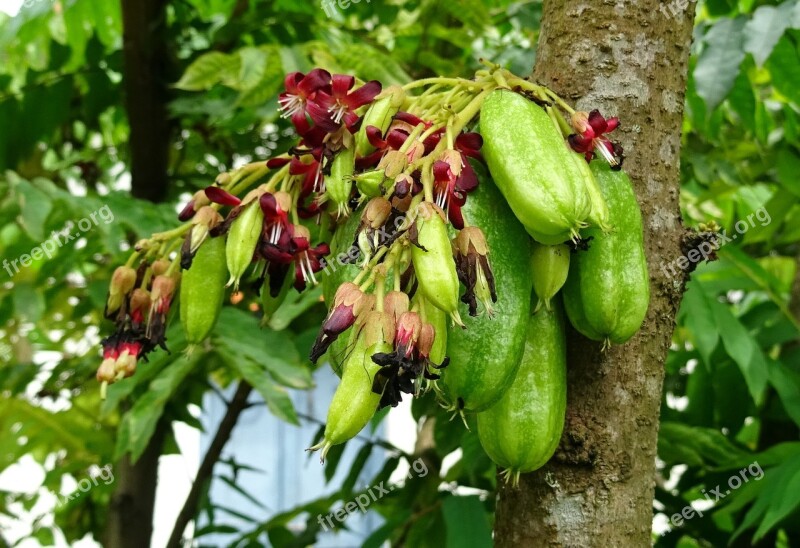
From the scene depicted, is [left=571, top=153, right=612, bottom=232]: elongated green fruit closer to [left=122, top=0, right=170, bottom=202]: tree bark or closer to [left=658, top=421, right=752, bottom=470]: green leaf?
[left=658, top=421, right=752, bottom=470]: green leaf

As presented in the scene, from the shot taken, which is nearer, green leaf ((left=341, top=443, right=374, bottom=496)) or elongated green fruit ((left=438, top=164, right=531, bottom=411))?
elongated green fruit ((left=438, top=164, right=531, bottom=411))

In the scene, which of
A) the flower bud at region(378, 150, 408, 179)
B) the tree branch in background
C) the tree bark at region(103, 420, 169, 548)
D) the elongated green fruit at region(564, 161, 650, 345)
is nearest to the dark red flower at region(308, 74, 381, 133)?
the flower bud at region(378, 150, 408, 179)

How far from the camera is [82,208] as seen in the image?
136cm

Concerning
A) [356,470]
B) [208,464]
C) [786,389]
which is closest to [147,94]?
[208,464]

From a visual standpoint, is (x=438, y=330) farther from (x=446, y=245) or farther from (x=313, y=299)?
(x=313, y=299)

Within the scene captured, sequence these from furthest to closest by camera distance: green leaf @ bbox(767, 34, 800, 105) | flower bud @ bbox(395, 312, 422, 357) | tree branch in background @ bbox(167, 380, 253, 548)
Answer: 1. tree branch in background @ bbox(167, 380, 253, 548)
2. green leaf @ bbox(767, 34, 800, 105)
3. flower bud @ bbox(395, 312, 422, 357)

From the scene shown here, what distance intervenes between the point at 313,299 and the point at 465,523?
1.36 feet

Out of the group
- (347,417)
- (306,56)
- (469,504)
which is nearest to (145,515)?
(469,504)

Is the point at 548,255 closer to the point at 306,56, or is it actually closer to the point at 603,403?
the point at 603,403

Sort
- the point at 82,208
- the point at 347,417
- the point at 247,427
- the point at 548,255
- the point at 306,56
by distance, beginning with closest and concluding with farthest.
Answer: the point at 347,417 < the point at 548,255 < the point at 82,208 < the point at 306,56 < the point at 247,427

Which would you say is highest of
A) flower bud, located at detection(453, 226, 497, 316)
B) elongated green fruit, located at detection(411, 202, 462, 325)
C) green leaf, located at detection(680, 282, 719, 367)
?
elongated green fruit, located at detection(411, 202, 462, 325)

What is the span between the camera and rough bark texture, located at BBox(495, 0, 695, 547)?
742 mm

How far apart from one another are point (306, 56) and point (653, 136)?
0.84m

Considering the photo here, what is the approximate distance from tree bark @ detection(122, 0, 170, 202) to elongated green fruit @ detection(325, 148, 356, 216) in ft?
3.58
